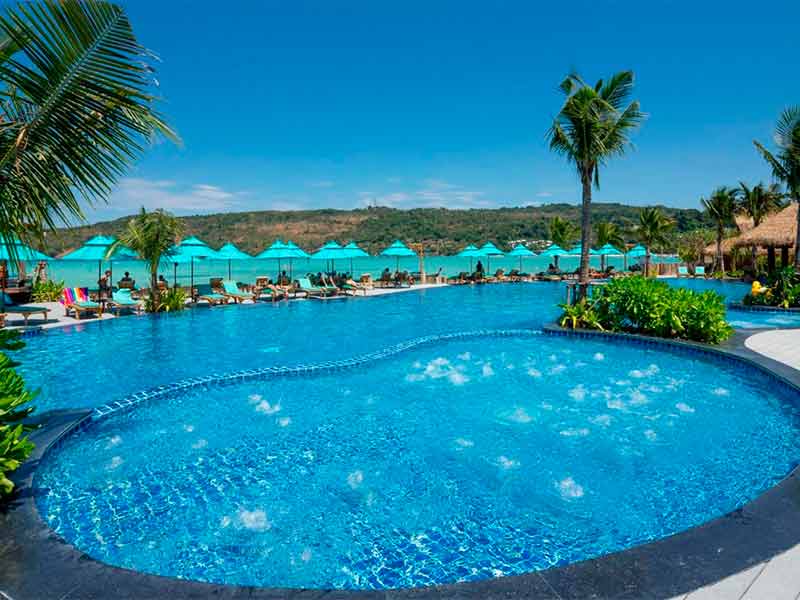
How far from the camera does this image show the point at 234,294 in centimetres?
1752

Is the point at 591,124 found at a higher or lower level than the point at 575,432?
higher

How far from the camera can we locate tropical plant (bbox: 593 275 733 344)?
30.0 feet

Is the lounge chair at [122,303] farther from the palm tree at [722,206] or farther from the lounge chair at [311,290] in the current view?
the palm tree at [722,206]

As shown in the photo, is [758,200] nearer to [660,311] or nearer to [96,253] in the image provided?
[660,311]

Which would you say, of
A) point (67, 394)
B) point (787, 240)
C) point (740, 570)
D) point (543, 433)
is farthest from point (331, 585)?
point (787, 240)

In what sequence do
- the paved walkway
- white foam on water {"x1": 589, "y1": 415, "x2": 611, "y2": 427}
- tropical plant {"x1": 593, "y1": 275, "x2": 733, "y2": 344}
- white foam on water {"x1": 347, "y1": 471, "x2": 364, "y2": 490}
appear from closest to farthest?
the paved walkway, white foam on water {"x1": 347, "y1": 471, "x2": 364, "y2": 490}, white foam on water {"x1": 589, "y1": 415, "x2": 611, "y2": 427}, tropical plant {"x1": 593, "y1": 275, "x2": 733, "y2": 344}

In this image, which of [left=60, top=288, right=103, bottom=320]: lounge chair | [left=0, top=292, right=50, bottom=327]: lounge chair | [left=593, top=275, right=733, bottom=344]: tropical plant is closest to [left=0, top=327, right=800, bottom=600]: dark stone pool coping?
[left=593, top=275, right=733, bottom=344]: tropical plant

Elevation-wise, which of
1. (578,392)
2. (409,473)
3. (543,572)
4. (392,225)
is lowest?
(409,473)

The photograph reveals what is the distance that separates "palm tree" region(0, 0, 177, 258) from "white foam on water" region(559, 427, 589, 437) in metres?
5.08

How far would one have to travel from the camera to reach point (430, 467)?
16.5 feet

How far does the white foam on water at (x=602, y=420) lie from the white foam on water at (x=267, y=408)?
4.10 m

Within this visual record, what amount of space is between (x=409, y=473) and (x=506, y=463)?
3.32ft

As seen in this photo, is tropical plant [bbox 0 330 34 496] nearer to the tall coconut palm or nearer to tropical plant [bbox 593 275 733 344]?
tropical plant [bbox 593 275 733 344]

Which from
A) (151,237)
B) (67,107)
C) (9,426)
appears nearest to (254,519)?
(9,426)
